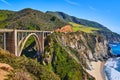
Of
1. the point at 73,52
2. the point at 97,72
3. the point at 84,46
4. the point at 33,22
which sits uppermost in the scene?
the point at 33,22

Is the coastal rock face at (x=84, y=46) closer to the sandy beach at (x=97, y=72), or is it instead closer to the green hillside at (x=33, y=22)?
the sandy beach at (x=97, y=72)

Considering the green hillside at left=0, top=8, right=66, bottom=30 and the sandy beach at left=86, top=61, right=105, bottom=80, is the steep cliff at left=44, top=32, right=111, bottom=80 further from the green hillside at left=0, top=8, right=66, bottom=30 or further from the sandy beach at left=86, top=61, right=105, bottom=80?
the green hillside at left=0, top=8, right=66, bottom=30

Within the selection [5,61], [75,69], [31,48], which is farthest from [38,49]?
[5,61]

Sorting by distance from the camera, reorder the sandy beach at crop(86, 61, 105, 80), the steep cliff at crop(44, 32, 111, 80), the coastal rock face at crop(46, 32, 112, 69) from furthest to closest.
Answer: the coastal rock face at crop(46, 32, 112, 69)
the sandy beach at crop(86, 61, 105, 80)
the steep cliff at crop(44, 32, 111, 80)

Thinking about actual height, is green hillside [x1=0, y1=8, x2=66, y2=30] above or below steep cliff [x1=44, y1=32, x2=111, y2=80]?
above

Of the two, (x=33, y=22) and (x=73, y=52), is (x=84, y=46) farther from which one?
(x=33, y=22)

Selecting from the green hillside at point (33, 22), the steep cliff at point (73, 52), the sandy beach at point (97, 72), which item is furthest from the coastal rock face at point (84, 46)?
the green hillside at point (33, 22)

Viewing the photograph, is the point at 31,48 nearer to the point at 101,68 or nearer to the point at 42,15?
the point at 101,68

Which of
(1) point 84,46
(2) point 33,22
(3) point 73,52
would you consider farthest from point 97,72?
(2) point 33,22

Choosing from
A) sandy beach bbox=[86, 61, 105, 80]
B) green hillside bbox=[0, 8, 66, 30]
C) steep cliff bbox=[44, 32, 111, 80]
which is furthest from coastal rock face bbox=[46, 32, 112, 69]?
green hillside bbox=[0, 8, 66, 30]
